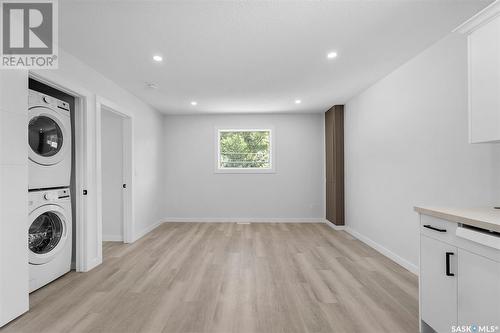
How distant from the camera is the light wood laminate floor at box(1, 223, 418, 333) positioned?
1944 mm

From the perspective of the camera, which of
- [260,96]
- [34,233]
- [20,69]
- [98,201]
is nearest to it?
[20,69]

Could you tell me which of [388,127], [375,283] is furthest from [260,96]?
[375,283]

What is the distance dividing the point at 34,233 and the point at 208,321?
1.98 meters

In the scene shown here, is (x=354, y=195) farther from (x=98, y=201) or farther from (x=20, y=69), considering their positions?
(x=20, y=69)

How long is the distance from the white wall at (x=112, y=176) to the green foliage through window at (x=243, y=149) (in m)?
2.26

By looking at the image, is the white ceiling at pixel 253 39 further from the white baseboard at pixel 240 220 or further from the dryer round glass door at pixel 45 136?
the white baseboard at pixel 240 220

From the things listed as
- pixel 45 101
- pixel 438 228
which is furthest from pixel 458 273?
pixel 45 101

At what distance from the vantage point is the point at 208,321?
1.97m

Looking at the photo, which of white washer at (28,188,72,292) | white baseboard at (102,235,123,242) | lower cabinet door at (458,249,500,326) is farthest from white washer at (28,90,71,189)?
lower cabinet door at (458,249,500,326)

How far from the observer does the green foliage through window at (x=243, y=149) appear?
596 centimetres

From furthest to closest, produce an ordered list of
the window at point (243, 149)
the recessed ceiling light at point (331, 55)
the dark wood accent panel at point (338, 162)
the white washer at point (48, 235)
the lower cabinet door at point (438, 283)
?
the window at point (243, 149)
the dark wood accent panel at point (338, 162)
the recessed ceiling light at point (331, 55)
the white washer at point (48, 235)
the lower cabinet door at point (438, 283)

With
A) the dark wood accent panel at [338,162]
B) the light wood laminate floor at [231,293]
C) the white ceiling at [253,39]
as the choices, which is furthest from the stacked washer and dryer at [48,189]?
the dark wood accent panel at [338,162]

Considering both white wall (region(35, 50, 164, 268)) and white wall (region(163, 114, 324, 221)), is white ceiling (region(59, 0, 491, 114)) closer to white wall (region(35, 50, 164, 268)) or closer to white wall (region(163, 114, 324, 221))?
white wall (region(35, 50, 164, 268))

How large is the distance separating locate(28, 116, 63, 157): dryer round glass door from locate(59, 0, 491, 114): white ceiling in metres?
0.81
